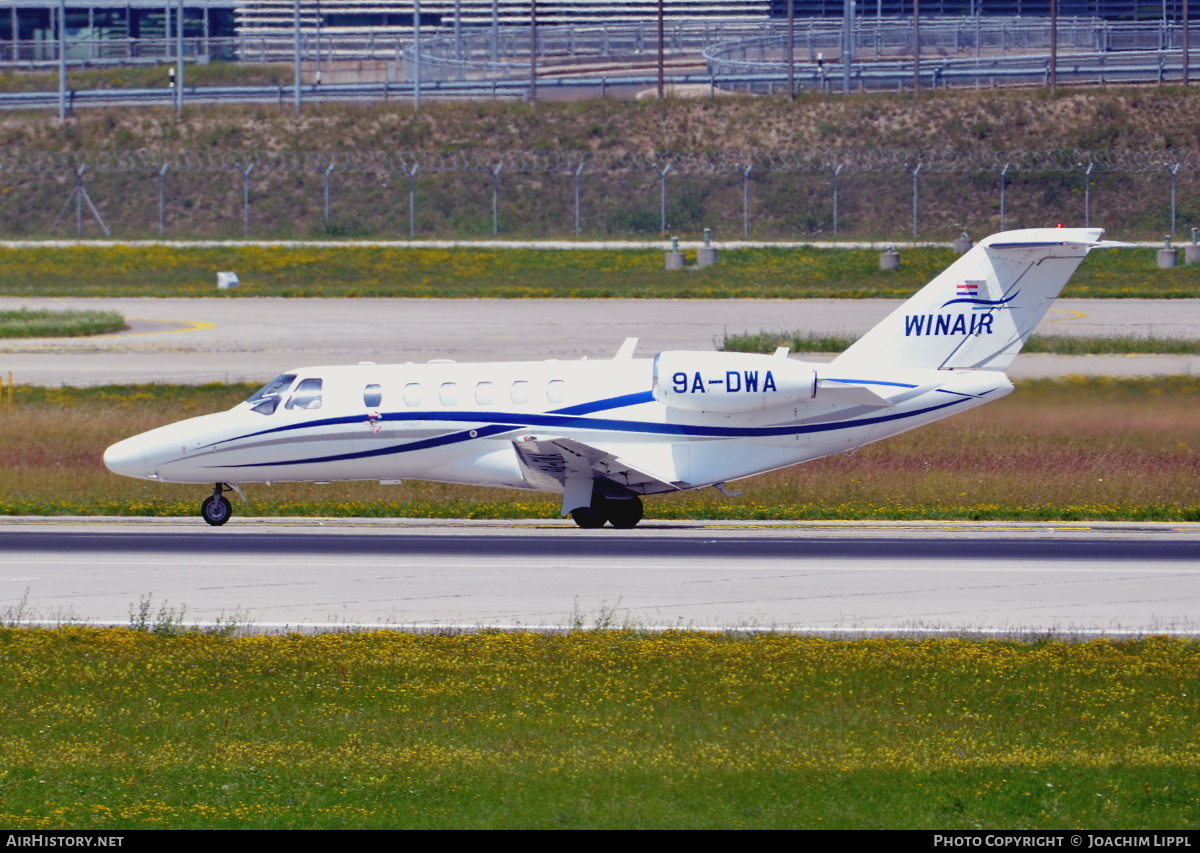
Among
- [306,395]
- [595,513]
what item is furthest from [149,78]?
[595,513]

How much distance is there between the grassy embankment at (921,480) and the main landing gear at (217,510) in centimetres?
178

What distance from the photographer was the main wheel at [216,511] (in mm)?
25125

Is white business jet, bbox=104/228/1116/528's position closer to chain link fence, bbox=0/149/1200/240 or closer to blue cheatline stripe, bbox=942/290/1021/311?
blue cheatline stripe, bbox=942/290/1021/311

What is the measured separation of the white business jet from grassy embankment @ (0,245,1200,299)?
106 feet

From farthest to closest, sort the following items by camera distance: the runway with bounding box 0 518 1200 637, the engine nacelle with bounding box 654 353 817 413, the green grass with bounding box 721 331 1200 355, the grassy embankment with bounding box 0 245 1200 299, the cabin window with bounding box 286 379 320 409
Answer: the grassy embankment with bounding box 0 245 1200 299 → the green grass with bounding box 721 331 1200 355 → the cabin window with bounding box 286 379 320 409 → the engine nacelle with bounding box 654 353 817 413 → the runway with bounding box 0 518 1200 637

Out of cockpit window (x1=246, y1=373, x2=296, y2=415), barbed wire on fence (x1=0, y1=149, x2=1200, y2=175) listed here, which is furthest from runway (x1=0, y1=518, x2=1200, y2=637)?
barbed wire on fence (x1=0, y1=149, x2=1200, y2=175)

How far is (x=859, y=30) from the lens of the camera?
100562 millimetres

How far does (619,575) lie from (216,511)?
801 centimetres

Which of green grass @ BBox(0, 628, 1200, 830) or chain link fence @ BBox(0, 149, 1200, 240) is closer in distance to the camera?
green grass @ BBox(0, 628, 1200, 830)

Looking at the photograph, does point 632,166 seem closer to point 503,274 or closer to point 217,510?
point 503,274

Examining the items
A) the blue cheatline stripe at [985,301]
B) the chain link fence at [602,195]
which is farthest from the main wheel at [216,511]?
the chain link fence at [602,195]

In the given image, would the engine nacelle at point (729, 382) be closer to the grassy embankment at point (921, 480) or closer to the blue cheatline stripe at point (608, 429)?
the blue cheatline stripe at point (608, 429)

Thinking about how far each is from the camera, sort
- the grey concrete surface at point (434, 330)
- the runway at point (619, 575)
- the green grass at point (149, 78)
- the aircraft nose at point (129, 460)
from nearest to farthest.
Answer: the runway at point (619, 575), the aircraft nose at point (129, 460), the grey concrete surface at point (434, 330), the green grass at point (149, 78)

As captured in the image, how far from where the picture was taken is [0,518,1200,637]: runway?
17688mm
